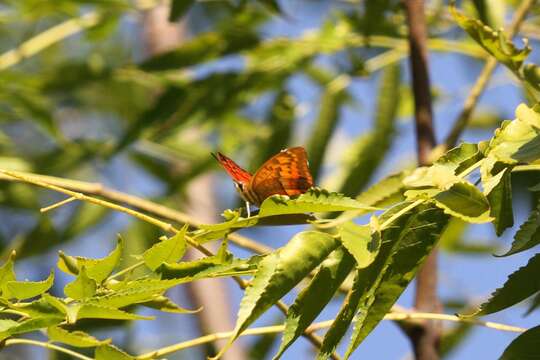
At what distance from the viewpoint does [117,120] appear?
8.86 feet

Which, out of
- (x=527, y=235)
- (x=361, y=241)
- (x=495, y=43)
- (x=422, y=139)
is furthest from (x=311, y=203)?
(x=422, y=139)

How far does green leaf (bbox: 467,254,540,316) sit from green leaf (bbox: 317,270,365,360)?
0.09m

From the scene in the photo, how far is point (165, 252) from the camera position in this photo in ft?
2.19

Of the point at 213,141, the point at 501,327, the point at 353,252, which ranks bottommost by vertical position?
the point at 501,327

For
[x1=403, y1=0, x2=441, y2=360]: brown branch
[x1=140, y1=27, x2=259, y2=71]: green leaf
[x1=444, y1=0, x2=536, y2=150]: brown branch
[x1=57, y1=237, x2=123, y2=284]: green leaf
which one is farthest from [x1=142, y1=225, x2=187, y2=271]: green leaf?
[x1=140, y1=27, x2=259, y2=71]: green leaf

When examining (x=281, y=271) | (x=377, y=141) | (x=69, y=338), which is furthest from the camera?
(x=377, y=141)

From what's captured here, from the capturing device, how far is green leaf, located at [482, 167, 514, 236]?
0.66 m

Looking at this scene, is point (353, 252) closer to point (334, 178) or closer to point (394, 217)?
point (394, 217)

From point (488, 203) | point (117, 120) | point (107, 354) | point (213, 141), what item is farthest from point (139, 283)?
point (117, 120)

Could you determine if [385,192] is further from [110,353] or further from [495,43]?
[110,353]

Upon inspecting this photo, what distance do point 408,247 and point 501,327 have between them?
0.58ft

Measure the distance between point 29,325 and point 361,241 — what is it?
0.78 feet

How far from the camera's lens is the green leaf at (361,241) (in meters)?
0.62

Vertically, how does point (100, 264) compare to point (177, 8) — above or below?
below
